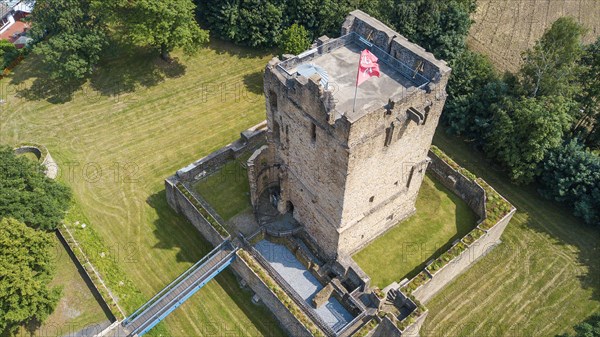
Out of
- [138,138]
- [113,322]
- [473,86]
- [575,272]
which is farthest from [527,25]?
[113,322]

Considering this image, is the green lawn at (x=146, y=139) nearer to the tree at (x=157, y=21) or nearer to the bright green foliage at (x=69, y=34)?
the bright green foliage at (x=69, y=34)

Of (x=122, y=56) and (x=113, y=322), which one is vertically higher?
(x=122, y=56)

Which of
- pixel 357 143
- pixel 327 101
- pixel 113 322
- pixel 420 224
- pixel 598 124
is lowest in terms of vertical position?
pixel 113 322

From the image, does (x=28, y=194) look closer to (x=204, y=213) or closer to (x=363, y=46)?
(x=204, y=213)

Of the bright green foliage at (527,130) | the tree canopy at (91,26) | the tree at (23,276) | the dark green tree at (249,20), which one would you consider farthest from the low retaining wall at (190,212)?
the bright green foliage at (527,130)

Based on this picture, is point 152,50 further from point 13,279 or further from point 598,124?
point 598,124

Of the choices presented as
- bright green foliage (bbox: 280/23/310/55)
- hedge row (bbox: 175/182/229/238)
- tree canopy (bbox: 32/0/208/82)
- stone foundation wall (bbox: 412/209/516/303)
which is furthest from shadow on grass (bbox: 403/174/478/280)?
tree canopy (bbox: 32/0/208/82)
